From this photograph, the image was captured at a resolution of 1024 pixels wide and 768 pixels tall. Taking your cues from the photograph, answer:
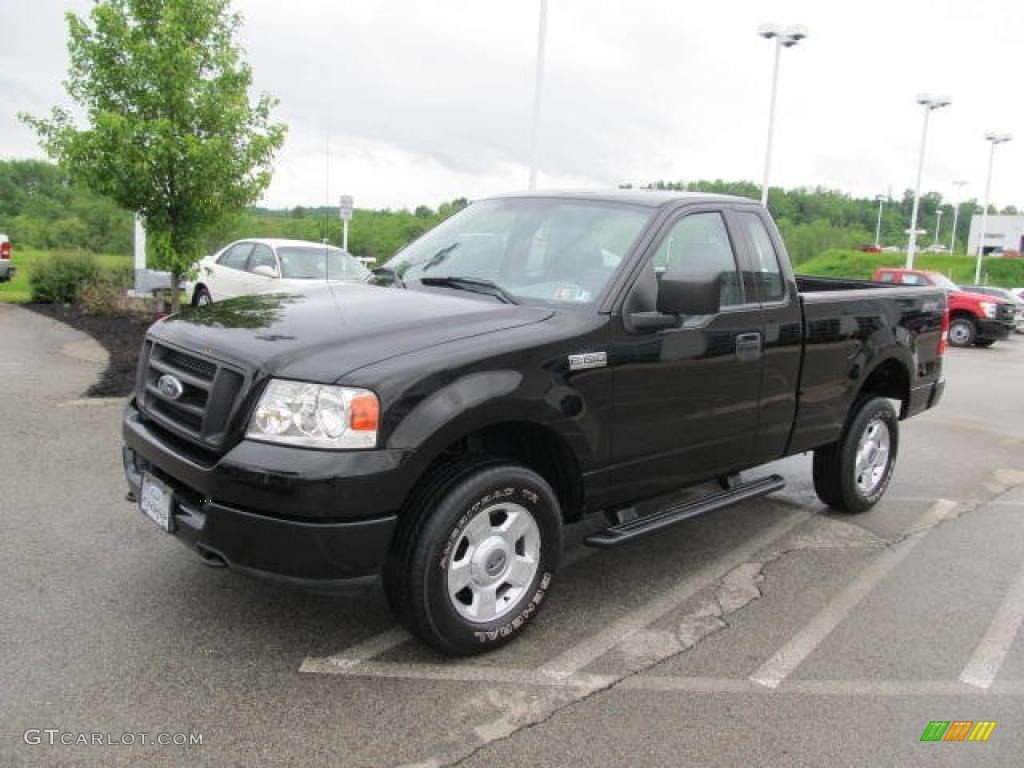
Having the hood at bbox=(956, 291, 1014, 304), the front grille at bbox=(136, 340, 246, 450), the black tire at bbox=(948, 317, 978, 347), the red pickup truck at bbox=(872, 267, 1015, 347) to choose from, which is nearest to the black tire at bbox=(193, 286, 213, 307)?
the front grille at bbox=(136, 340, 246, 450)

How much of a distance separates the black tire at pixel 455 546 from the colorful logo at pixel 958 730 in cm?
157

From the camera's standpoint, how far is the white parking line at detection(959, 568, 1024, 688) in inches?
144

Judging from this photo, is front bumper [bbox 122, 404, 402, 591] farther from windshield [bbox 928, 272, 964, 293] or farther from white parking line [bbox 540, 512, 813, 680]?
windshield [bbox 928, 272, 964, 293]

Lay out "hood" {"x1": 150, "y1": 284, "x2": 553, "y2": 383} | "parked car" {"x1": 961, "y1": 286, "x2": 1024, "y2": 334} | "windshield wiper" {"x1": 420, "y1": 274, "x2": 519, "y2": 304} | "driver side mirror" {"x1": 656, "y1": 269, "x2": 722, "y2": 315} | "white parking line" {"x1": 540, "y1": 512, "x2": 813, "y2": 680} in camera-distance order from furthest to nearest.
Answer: "parked car" {"x1": 961, "y1": 286, "x2": 1024, "y2": 334} < "windshield wiper" {"x1": 420, "y1": 274, "x2": 519, "y2": 304} < "driver side mirror" {"x1": 656, "y1": 269, "x2": 722, "y2": 315} < "white parking line" {"x1": 540, "y1": 512, "x2": 813, "y2": 680} < "hood" {"x1": 150, "y1": 284, "x2": 553, "y2": 383}

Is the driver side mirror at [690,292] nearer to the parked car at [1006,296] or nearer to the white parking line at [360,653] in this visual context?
the white parking line at [360,653]

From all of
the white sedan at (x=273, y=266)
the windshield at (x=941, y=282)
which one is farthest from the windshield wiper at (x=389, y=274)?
the windshield at (x=941, y=282)

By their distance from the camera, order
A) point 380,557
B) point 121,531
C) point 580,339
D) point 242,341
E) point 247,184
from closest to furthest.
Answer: point 380,557 < point 242,341 < point 580,339 < point 121,531 < point 247,184

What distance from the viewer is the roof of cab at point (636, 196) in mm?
4379

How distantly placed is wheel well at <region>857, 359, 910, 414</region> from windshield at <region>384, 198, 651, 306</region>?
2526 millimetres

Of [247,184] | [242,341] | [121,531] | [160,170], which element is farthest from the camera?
[247,184]

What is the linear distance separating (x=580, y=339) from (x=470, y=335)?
50 centimetres

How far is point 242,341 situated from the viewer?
338 centimetres

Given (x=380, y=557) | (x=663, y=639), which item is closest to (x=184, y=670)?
(x=380, y=557)

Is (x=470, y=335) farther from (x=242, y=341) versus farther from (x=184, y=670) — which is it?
(x=184, y=670)
